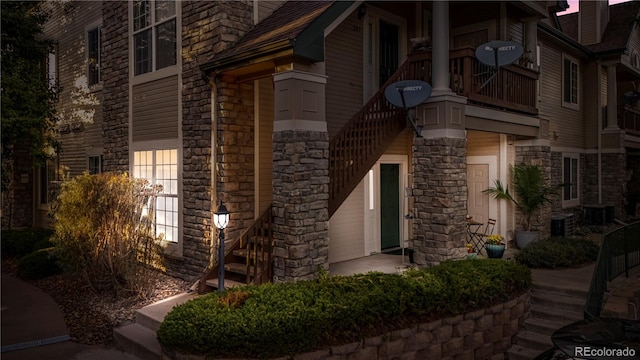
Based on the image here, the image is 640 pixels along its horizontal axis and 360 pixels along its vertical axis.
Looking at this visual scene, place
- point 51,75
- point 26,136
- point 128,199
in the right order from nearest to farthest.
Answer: point 128,199, point 26,136, point 51,75

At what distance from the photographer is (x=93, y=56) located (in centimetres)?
1430

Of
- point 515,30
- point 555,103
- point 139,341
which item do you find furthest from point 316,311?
point 555,103

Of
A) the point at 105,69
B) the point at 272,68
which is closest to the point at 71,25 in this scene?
the point at 105,69

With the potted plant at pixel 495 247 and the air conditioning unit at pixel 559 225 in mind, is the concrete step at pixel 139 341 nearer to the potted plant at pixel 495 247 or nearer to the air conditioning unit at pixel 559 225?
the potted plant at pixel 495 247

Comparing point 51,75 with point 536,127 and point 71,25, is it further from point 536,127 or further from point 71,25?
point 536,127

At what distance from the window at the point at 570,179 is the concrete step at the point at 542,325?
977 centimetres

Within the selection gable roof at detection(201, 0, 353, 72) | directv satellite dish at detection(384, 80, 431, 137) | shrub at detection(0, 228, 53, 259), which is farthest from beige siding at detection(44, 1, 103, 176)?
directv satellite dish at detection(384, 80, 431, 137)

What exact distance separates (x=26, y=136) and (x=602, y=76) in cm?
2133

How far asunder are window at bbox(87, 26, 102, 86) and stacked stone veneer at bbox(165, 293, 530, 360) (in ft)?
37.5

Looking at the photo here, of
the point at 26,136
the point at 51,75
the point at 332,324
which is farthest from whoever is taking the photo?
the point at 51,75

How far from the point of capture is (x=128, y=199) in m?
9.12

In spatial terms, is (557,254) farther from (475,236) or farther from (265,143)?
(265,143)

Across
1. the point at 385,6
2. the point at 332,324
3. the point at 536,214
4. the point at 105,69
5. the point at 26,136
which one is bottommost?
the point at 332,324

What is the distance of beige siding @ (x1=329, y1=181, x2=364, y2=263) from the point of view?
1066 cm
